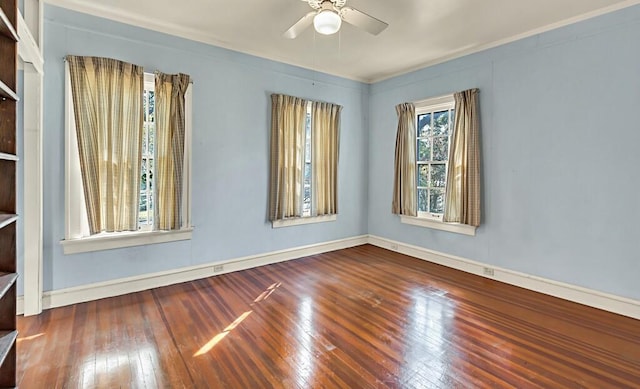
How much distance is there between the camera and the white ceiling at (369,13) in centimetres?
297

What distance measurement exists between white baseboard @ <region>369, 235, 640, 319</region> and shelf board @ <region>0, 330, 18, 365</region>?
14.5 feet

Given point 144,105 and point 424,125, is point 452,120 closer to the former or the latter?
point 424,125

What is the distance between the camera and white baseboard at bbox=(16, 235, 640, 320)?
3.01m

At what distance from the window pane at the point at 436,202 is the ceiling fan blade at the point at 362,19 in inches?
108

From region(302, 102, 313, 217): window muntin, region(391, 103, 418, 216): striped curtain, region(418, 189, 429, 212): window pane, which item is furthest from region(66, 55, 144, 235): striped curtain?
region(418, 189, 429, 212): window pane

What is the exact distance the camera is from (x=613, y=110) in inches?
118

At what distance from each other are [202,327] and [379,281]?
2116 mm

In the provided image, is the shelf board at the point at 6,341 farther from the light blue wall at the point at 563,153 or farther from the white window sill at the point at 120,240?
the light blue wall at the point at 563,153

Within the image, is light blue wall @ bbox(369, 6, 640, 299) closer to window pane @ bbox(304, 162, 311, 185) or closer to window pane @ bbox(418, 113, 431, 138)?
window pane @ bbox(418, 113, 431, 138)

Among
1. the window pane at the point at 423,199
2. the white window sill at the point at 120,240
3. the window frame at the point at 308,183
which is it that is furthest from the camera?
the window pane at the point at 423,199

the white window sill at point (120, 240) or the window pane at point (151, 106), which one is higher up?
the window pane at point (151, 106)

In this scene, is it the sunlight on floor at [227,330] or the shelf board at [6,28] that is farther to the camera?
the sunlight on floor at [227,330]

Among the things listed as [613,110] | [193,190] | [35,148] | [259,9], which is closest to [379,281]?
[193,190]

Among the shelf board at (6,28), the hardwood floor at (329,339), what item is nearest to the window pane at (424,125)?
the hardwood floor at (329,339)
